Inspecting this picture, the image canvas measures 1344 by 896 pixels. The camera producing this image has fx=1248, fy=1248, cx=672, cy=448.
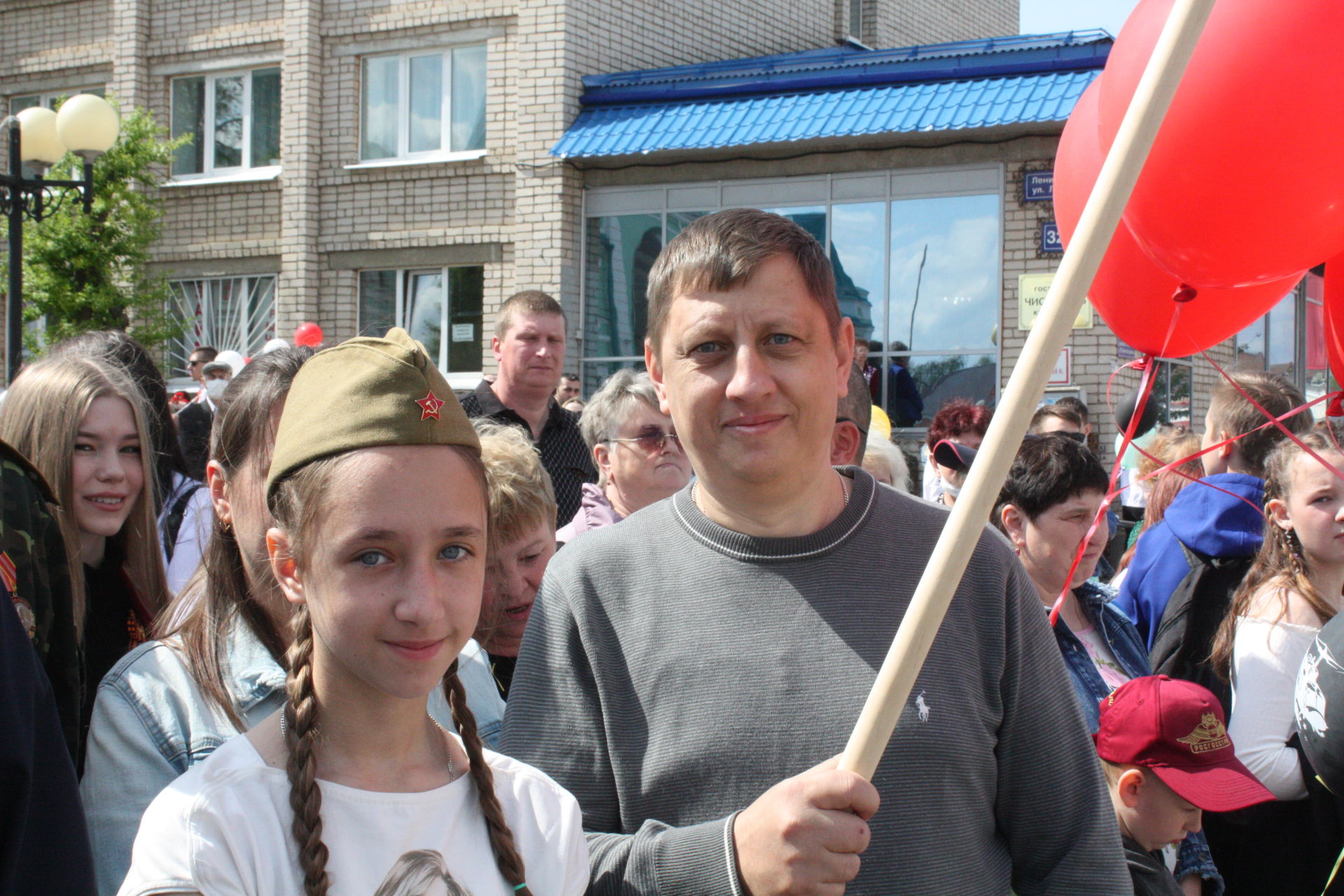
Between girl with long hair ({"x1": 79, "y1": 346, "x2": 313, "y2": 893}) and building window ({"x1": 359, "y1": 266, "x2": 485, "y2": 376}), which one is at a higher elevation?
building window ({"x1": 359, "y1": 266, "x2": 485, "y2": 376})

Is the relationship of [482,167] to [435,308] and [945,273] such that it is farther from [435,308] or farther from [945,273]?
[945,273]

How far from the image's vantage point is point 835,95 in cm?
1271

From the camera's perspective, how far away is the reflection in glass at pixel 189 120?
16422 millimetres

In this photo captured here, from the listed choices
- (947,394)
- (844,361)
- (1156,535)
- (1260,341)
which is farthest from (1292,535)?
(1260,341)

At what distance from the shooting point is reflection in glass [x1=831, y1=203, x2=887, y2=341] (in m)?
13.0

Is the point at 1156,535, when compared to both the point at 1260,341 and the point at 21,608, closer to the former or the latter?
the point at 21,608

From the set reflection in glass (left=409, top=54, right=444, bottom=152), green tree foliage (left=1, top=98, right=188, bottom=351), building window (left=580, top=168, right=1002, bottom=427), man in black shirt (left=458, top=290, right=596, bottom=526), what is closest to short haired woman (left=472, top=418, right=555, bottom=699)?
man in black shirt (left=458, top=290, right=596, bottom=526)

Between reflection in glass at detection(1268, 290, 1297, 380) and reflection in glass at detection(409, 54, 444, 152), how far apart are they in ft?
31.0

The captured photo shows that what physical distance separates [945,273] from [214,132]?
976 centimetres

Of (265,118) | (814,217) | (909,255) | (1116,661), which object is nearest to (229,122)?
(265,118)

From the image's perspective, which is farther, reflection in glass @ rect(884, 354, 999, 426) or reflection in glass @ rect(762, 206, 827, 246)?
reflection in glass @ rect(762, 206, 827, 246)

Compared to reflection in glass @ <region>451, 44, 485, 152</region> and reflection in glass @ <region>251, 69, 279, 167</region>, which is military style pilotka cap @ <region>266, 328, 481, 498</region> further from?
reflection in glass @ <region>251, 69, 279, 167</region>

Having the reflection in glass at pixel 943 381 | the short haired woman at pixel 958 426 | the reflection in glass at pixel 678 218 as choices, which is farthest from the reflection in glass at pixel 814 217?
the short haired woman at pixel 958 426

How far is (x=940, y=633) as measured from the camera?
1.90 metres
